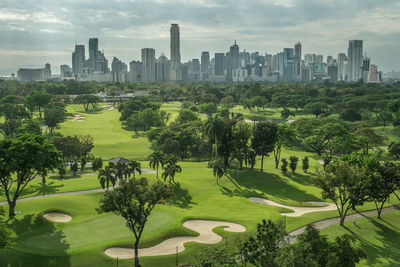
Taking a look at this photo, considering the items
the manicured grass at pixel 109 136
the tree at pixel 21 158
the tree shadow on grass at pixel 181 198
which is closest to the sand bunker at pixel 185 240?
the tree shadow on grass at pixel 181 198

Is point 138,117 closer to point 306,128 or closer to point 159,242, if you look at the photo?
point 306,128

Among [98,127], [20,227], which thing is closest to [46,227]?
[20,227]

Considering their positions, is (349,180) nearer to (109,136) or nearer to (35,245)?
(35,245)

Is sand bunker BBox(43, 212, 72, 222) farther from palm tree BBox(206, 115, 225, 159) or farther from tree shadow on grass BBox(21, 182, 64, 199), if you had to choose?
palm tree BBox(206, 115, 225, 159)

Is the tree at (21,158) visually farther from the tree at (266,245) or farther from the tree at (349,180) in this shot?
the tree at (349,180)

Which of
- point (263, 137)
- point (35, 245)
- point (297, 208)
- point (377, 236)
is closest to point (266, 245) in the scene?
point (377, 236)

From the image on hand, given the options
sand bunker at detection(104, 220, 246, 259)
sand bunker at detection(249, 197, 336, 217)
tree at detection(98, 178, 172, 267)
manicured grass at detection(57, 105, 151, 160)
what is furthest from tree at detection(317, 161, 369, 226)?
manicured grass at detection(57, 105, 151, 160)
